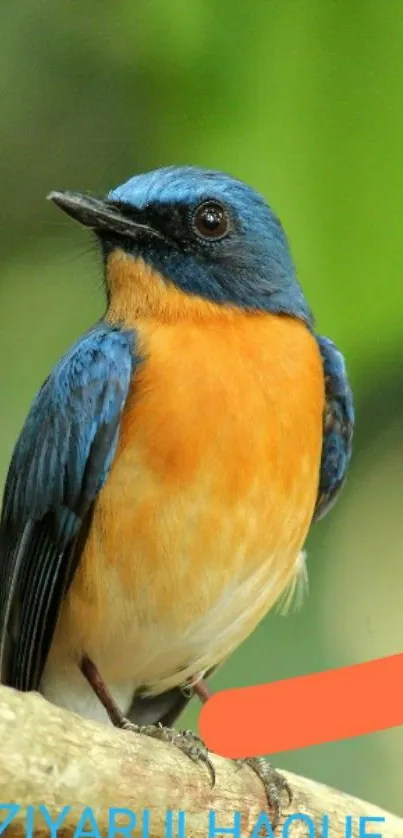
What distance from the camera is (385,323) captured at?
225 centimetres

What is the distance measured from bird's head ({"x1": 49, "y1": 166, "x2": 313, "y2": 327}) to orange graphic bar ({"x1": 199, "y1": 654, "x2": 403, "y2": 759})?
0.50 m

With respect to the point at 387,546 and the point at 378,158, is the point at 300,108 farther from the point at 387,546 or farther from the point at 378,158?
the point at 387,546

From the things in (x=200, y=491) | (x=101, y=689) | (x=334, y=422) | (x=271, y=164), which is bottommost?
(x=101, y=689)

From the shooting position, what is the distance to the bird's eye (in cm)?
179

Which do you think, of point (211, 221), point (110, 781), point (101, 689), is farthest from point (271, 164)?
point (110, 781)

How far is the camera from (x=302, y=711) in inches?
68.2

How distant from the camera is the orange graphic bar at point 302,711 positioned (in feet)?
5.49

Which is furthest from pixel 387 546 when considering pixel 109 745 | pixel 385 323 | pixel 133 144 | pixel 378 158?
pixel 109 745

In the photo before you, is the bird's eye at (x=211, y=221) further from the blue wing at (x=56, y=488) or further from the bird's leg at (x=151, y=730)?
the bird's leg at (x=151, y=730)

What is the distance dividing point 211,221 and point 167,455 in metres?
0.34

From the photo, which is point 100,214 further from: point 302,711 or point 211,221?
point 302,711

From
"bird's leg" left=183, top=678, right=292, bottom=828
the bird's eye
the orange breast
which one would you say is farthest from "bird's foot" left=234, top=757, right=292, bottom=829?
the bird's eye

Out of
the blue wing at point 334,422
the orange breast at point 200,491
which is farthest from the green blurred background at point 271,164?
the orange breast at point 200,491

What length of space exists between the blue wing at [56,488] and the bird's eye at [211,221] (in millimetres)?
173
